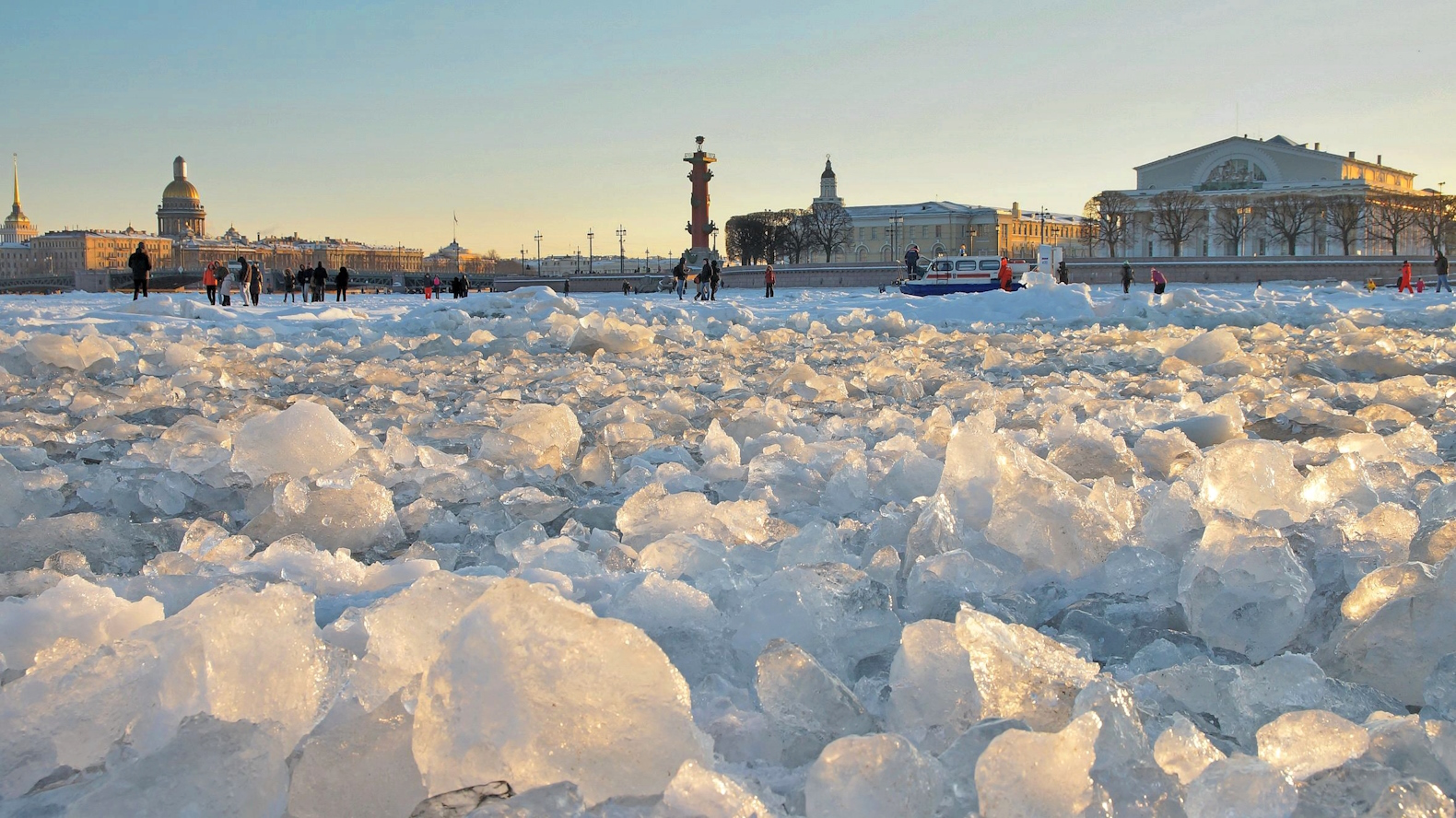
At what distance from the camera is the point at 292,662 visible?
56.5 inches

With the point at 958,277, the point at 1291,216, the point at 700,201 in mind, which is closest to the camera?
the point at 958,277

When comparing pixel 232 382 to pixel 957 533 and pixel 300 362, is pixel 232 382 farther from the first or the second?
pixel 957 533

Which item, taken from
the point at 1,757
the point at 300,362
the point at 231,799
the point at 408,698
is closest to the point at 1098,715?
the point at 408,698

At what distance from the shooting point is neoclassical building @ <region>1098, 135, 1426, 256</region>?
71312 mm

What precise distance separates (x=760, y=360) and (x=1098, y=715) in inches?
305

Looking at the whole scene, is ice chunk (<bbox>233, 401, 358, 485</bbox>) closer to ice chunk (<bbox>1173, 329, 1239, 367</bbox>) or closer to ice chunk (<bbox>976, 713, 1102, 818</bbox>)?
ice chunk (<bbox>976, 713, 1102, 818</bbox>)

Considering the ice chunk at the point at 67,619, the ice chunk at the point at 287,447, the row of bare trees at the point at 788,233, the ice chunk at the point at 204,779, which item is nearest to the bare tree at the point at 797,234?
the row of bare trees at the point at 788,233

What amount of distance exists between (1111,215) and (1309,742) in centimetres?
7347

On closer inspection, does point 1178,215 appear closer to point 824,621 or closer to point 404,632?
point 824,621

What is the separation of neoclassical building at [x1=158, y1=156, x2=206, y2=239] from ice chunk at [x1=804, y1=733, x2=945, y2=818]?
137070mm

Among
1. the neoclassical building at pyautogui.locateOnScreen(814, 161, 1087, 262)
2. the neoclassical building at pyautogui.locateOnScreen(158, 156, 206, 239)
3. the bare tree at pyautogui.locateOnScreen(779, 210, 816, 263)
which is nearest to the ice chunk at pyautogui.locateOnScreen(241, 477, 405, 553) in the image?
the bare tree at pyautogui.locateOnScreen(779, 210, 816, 263)

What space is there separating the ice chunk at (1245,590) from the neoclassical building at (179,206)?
A: 137 meters

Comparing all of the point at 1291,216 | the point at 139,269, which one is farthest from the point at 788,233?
the point at 139,269

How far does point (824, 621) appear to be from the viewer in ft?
6.03
